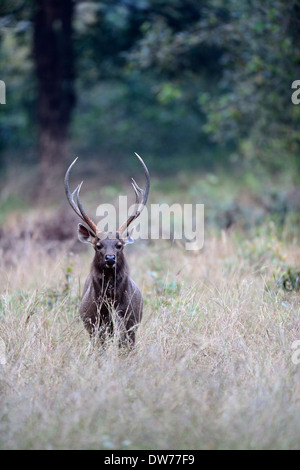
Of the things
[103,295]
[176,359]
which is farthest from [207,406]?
[103,295]

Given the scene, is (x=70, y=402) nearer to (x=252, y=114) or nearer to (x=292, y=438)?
(x=292, y=438)

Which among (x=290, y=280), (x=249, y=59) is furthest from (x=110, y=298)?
(x=249, y=59)

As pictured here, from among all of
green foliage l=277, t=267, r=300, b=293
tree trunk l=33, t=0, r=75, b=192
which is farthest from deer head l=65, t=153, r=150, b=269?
tree trunk l=33, t=0, r=75, b=192

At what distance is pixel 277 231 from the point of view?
38.1ft

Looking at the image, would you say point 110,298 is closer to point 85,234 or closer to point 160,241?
point 85,234

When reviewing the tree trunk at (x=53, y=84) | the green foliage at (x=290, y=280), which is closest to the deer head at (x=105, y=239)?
the green foliage at (x=290, y=280)

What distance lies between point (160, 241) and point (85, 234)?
4.26m

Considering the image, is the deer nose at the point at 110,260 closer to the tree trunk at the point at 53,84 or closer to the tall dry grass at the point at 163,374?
the tall dry grass at the point at 163,374

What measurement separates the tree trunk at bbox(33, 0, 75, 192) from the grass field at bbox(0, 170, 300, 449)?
1085 cm

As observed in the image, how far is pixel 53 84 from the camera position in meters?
18.5

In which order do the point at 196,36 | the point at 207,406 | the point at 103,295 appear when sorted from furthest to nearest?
the point at 196,36 → the point at 103,295 → the point at 207,406

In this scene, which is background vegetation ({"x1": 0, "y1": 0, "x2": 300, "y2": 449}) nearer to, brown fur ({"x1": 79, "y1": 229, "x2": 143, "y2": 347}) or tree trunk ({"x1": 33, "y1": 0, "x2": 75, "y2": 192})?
tree trunk ({"x1": 33, "y1": 0, "x2": 75, "y2": 192})
